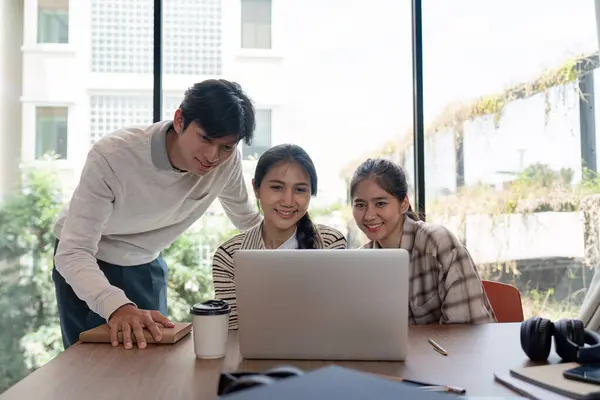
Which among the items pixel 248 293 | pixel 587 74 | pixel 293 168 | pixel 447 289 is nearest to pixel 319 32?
pixel 293 168

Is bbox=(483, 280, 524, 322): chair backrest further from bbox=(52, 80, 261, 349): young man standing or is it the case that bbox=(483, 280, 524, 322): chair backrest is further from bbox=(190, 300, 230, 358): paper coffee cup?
bbox=(190, 300, 230, 358): paper coffee cup

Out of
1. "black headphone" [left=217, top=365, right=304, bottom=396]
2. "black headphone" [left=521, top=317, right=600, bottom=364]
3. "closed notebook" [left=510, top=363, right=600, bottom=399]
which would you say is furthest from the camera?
"black headphone" [left=521, top=317, right=600, bottom=364]

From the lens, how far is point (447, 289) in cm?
Result: 154

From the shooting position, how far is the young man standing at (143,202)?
1.43 m

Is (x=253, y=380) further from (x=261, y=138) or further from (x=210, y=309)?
(x=261, y=138)

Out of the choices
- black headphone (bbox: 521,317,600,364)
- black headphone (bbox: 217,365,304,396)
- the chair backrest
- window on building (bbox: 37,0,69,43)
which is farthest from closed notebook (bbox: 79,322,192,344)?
window on building (bbox: 37,0,69,43)

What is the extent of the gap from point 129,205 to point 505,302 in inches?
48.3

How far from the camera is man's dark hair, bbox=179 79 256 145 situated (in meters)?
1.48

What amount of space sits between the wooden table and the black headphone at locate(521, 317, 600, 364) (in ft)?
0.07

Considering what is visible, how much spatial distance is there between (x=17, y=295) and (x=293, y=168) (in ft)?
5.21

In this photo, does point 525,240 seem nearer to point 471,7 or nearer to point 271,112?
point 471,7

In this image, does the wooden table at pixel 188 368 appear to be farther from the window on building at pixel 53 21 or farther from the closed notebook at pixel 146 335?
the window on building at pixel 53 21

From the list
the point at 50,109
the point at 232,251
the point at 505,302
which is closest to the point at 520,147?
the point at 505,302

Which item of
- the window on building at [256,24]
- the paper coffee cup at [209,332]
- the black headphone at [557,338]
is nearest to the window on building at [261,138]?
the window on building at [256,24]
